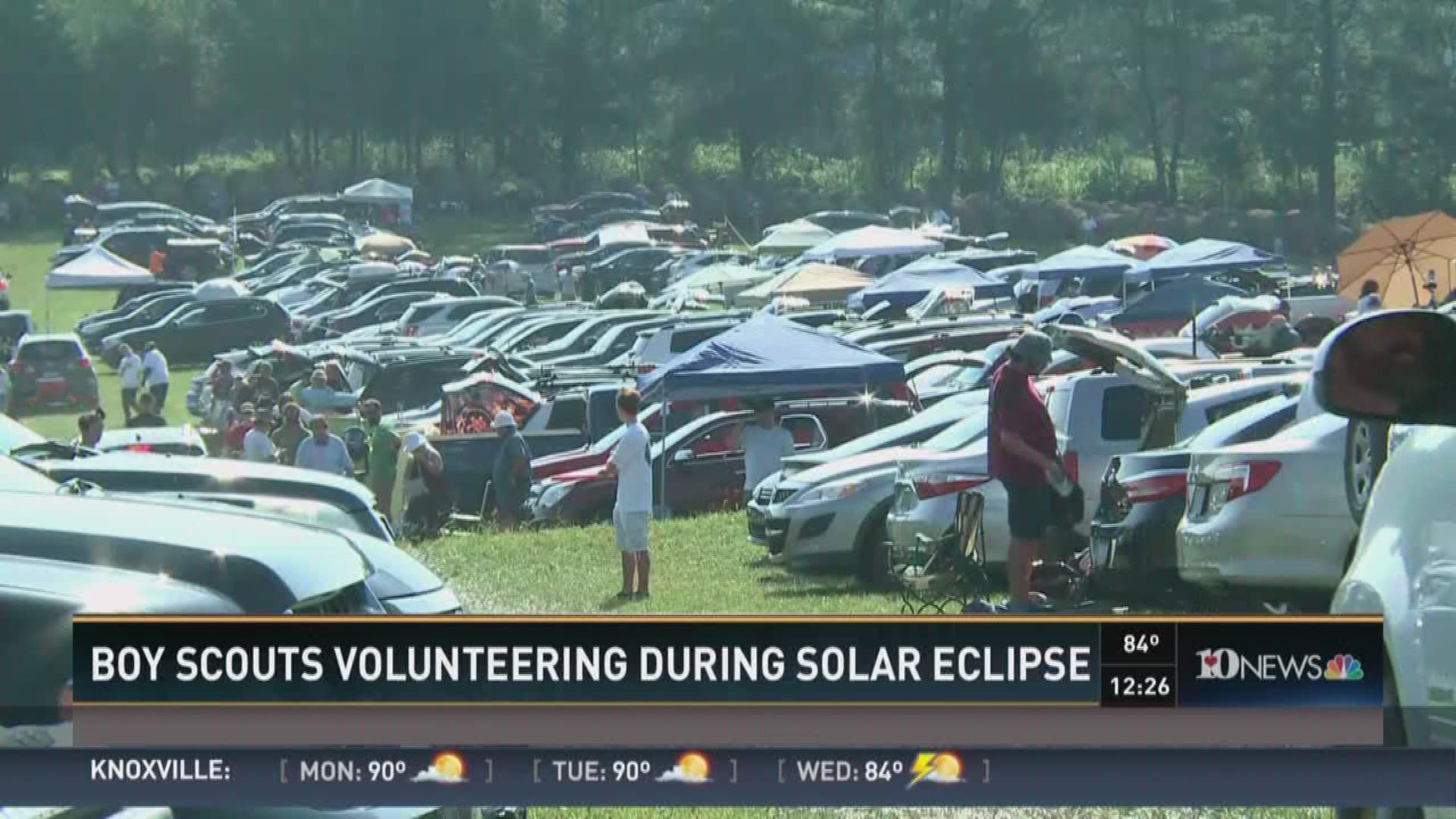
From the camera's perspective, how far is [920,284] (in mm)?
33156

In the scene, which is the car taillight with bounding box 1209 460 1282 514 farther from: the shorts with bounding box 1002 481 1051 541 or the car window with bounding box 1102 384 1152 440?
the car window with bounding box 1102 384 1152 440

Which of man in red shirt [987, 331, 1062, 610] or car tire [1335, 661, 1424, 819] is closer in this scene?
car tire [1335, 661, 1424, 819]

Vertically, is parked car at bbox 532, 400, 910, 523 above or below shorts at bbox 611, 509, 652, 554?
below

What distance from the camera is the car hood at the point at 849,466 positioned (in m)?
14.8

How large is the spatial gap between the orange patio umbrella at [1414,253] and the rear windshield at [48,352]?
26.5 metres

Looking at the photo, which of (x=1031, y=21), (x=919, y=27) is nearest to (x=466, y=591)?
(x=919, y=27)

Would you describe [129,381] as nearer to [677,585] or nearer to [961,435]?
[961,435]

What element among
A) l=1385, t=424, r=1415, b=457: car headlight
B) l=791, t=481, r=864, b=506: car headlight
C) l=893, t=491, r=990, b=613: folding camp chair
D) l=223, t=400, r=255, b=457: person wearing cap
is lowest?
l=223, t=400, r=255, b=457: person wearing cap

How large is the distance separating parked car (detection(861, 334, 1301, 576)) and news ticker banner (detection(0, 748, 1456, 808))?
7363 millimetres

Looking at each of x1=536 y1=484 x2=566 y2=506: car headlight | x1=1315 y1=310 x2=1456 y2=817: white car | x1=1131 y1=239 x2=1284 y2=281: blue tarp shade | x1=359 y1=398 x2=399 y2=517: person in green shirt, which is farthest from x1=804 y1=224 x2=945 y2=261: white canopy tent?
x1=1315 y1=310 x2=1456 y2=817: white car

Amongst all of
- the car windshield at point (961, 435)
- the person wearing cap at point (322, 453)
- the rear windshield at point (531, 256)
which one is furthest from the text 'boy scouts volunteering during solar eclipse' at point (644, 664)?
the rear windshield at point (531, 256)

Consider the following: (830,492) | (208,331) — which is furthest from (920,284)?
(830,492)

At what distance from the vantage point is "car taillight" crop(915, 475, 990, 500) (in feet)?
40.0

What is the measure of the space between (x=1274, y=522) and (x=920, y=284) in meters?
27.1
